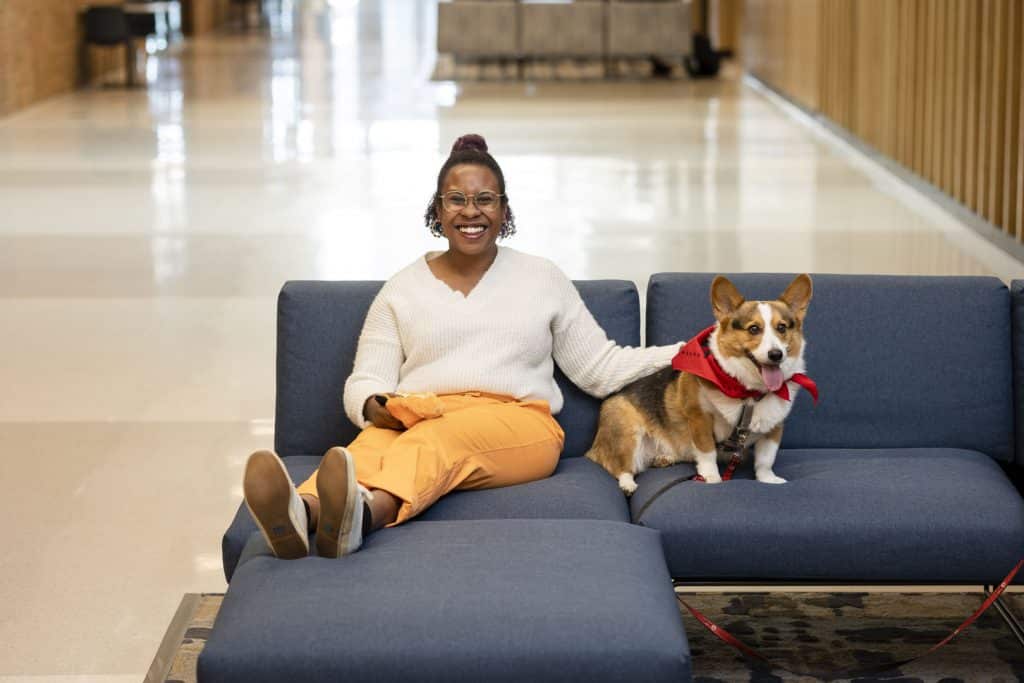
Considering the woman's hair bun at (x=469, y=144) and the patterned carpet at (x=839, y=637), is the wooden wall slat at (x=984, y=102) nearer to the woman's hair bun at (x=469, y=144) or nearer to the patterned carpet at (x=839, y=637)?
the patterned carpet at (x=839, y=637)

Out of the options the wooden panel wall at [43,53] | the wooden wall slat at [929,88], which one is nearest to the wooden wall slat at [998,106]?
the wooden wall slat at [929,88]

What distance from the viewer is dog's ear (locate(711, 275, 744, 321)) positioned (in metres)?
3.31

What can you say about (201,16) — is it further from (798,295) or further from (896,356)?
(798,295)

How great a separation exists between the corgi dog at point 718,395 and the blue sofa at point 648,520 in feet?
0.24

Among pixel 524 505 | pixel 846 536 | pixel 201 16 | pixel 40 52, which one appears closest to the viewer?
pixel 846 536

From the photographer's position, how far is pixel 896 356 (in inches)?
147

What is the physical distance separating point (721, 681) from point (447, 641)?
859 mm

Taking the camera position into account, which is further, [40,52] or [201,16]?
[201,16]

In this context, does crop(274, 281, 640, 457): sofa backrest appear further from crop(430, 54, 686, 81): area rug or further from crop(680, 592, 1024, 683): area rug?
crop(430, 54, 686, 81): area rug

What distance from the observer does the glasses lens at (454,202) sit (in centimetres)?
355

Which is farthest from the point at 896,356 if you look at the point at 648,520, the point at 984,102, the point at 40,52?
the point at 40,52

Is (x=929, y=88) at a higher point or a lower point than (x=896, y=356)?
higher

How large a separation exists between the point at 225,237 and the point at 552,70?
10902mm

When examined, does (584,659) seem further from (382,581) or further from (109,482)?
(109,482)
